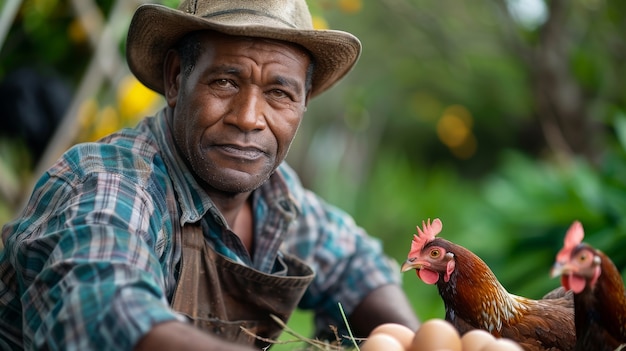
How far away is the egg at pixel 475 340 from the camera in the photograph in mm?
1882

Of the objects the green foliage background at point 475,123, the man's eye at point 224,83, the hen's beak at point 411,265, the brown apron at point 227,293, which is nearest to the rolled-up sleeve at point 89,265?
the brown apron at point 227,293

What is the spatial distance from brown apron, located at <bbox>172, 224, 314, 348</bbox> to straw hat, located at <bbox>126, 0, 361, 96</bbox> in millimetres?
658

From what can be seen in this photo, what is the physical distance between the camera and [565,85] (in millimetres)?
6270

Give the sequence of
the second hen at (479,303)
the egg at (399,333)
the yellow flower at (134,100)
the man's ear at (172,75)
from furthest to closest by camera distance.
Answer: the yellow flower at (134,100)
the man's ear at (172,75)
the second hen at (479,303)
the egg at (399,333)

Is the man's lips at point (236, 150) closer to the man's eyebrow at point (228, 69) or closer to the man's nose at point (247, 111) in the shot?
the man's nose at point (247, 111)

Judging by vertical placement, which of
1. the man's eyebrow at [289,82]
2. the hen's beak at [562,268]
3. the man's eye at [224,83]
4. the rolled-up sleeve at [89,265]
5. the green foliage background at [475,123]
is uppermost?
the green foliage background at [475,123]

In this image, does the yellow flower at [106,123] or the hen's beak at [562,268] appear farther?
the yellow flower at [106,123]

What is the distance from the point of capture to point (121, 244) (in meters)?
2.04

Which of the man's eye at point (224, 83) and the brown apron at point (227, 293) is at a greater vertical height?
the man's eye at point (224, 83)

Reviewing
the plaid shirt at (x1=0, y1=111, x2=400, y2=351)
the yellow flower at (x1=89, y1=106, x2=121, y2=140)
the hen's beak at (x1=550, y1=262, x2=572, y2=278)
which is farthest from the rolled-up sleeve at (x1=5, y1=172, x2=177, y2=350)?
the yellow flower at (x1=89, y1=106, x2=121, y2=140)

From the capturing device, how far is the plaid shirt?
6.15 feet

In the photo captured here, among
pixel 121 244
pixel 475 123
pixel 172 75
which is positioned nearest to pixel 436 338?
pixel 121 244

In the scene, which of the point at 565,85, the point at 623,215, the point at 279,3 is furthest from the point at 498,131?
the point at 279,3

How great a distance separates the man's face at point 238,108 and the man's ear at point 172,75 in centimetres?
11
